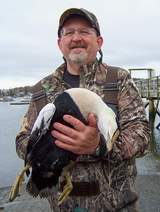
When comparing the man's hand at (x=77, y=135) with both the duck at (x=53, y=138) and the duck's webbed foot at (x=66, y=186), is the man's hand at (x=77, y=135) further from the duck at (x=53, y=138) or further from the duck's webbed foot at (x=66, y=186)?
the duck's webbed foot at (x=66, y=186)

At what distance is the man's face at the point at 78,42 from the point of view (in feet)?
13.0

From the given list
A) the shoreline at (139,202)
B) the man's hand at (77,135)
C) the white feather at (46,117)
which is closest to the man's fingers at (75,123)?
the man's hand at (77,135)

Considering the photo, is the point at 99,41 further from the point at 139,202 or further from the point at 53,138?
the point at 139,202

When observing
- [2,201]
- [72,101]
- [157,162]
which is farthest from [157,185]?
[72,101]

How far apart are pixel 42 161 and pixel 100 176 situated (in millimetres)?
627

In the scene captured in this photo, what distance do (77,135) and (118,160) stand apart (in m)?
0.63

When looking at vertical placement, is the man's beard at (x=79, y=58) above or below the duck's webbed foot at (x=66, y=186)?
above

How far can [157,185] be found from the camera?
11.8 metres

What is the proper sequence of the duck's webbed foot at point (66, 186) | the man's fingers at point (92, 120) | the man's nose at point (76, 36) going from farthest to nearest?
the man's nose at point (76, 36), the duck's webbed foot at point (66, 186), the man's fingers at point (92, 120)

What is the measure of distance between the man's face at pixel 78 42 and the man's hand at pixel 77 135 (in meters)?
0.87

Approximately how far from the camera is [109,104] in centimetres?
384

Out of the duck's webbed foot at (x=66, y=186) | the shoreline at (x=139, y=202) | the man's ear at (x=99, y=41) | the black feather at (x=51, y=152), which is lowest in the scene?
the shoreline at (x=139, y=202)

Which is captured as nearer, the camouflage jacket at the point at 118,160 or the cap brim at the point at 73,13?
the camouflage jacket at the point at 118,160

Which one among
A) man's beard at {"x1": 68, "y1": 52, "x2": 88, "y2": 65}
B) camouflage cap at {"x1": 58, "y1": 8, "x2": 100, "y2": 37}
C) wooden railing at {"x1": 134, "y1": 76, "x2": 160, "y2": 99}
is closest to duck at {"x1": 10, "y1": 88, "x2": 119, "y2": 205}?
man's beard at {"x1": 68, "y1": 52, "x2": 88, "y2": 65}
